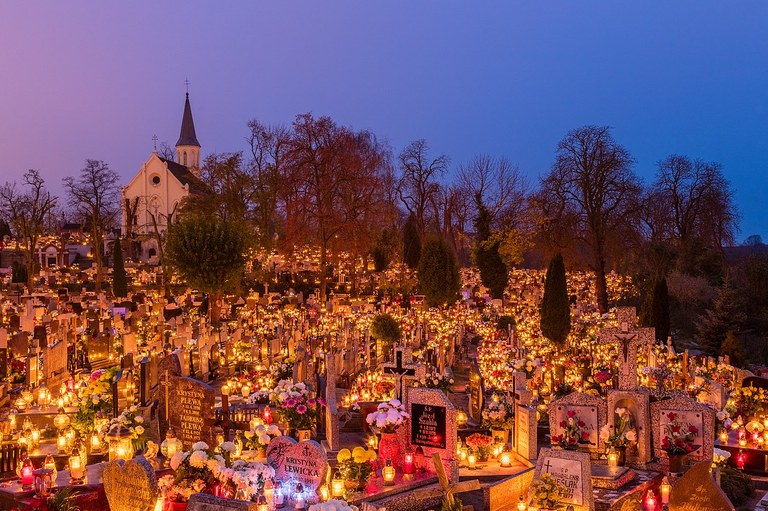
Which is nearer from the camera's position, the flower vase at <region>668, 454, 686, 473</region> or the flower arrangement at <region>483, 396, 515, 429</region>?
the flower vase at <region>668, 454, 686, 473</region>

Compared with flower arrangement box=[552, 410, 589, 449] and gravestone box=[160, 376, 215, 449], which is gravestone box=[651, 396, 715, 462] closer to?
flower arrangement box=[552, 410, 589, 449]

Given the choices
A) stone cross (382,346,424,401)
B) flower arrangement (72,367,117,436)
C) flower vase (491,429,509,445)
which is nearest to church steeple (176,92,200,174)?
flower arrangement (72,367,117,436)

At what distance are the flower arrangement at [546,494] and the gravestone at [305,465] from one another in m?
2.53

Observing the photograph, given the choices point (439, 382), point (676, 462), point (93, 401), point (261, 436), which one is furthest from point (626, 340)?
point (93, 401)

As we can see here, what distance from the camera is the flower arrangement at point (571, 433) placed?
1101 centimetres

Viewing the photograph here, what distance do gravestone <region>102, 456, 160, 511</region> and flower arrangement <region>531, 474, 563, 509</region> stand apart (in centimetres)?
427

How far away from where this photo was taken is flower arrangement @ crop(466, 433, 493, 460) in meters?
11.5

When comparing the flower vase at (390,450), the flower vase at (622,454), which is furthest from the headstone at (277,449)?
the flower vase at (622,454)

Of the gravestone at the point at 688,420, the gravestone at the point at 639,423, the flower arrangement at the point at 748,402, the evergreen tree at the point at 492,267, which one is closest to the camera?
the gravestone at the point at 688,420

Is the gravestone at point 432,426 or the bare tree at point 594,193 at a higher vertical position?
the bare tree at point 594,193

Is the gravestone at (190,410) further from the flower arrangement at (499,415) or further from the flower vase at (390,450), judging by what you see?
the flower arrangement at (499,415)

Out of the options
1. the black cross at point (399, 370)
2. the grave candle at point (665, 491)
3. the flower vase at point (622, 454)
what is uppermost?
the black cross at point (399, 370)

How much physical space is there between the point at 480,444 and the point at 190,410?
4.52m

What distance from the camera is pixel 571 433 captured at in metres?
11.0
